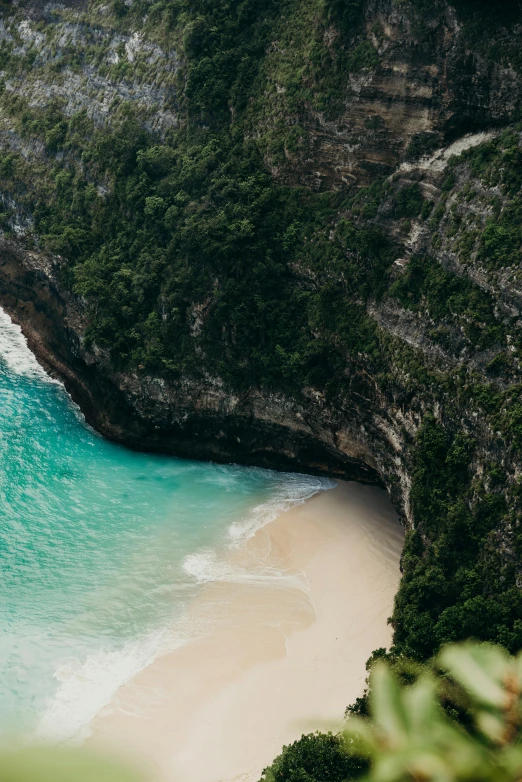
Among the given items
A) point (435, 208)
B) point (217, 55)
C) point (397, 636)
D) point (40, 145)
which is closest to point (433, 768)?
point (397, 636)

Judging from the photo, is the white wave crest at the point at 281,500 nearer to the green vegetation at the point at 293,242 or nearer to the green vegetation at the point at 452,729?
the green vegetation at the point at 293,242

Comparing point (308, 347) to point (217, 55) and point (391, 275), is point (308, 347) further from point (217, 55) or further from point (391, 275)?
point (217, 55)

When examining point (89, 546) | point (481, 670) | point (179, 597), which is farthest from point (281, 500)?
point (481, 670)

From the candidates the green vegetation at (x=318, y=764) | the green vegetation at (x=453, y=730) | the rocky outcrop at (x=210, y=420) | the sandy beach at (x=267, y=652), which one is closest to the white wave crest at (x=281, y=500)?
the sandy beach at (x=267, y=652)

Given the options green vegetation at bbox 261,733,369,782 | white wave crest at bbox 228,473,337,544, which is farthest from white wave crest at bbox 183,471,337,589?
green vegetation at bbox 261,733,369,782

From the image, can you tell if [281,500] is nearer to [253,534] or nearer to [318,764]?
[253,534]

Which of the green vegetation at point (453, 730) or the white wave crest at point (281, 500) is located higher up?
the green vegetation at point (453, 730)
